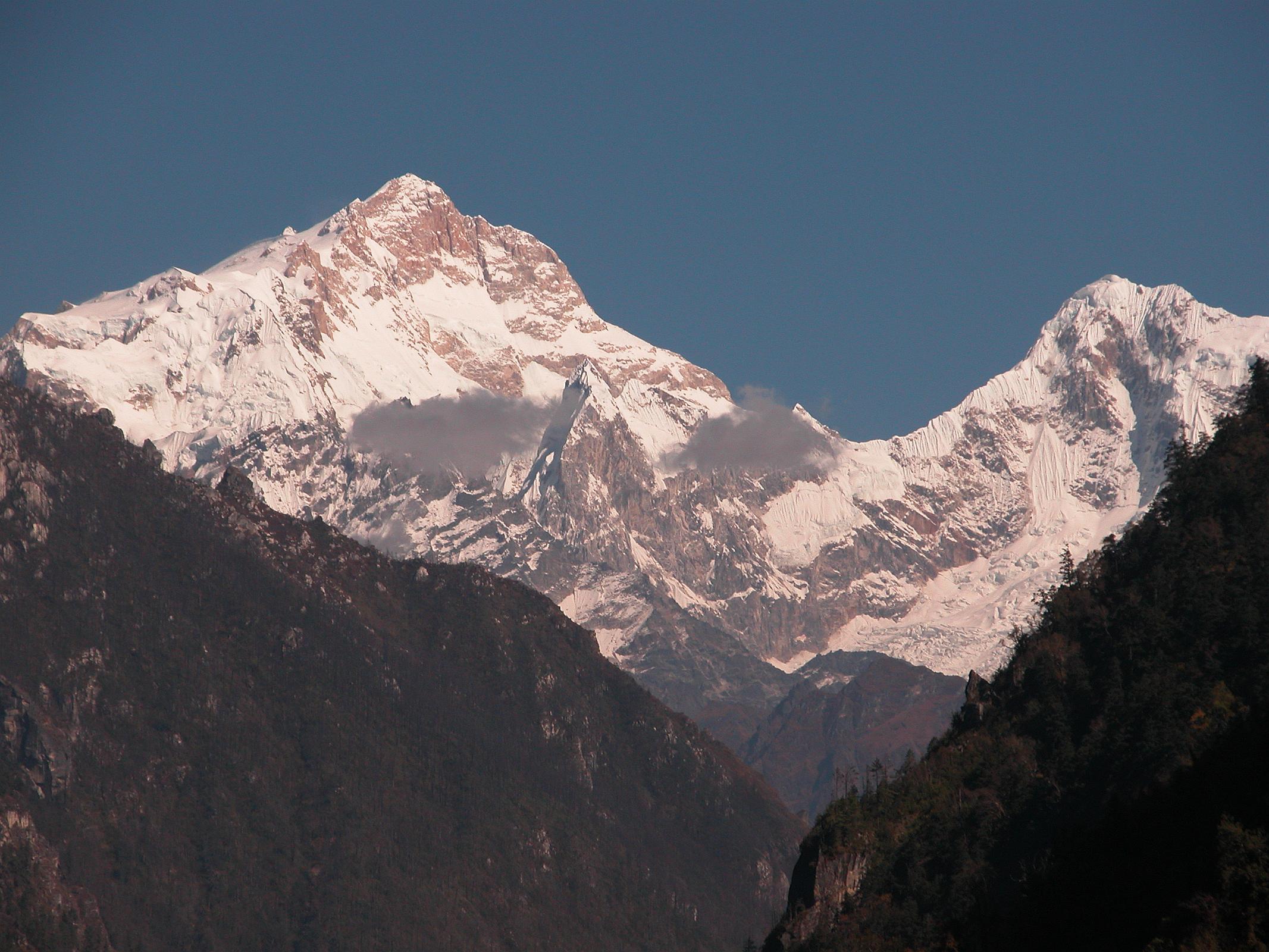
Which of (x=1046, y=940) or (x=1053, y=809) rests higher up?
(x=1053, y=809)

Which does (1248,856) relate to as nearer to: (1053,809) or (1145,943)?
(1145,943)

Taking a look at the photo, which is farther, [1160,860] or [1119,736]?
[1119,736]

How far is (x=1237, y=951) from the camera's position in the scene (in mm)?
123875

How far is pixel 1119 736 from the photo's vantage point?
194000 millimetres

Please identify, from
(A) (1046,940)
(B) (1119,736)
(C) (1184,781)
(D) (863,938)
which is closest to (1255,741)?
(C) (1184,781)

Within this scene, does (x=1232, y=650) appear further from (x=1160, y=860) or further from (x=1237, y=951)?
(x=1237, y=951)

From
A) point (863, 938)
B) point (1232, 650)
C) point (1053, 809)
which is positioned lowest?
point (863, 938)

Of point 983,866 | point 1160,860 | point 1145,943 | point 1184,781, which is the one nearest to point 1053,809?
point 983,866

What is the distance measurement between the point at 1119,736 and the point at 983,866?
17.4 meters

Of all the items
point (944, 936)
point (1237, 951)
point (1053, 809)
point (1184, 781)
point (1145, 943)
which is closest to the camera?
point (1237, 951)

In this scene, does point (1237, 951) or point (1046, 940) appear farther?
point (1046, 940)

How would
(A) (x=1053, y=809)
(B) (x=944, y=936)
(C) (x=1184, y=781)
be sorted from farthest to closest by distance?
1. (A) (x=1053, y=809)
2. (B) (x=944, y=936)
3. (C) (x=1184, y=781)

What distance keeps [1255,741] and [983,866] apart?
45.1 m

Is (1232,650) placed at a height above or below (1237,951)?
above
